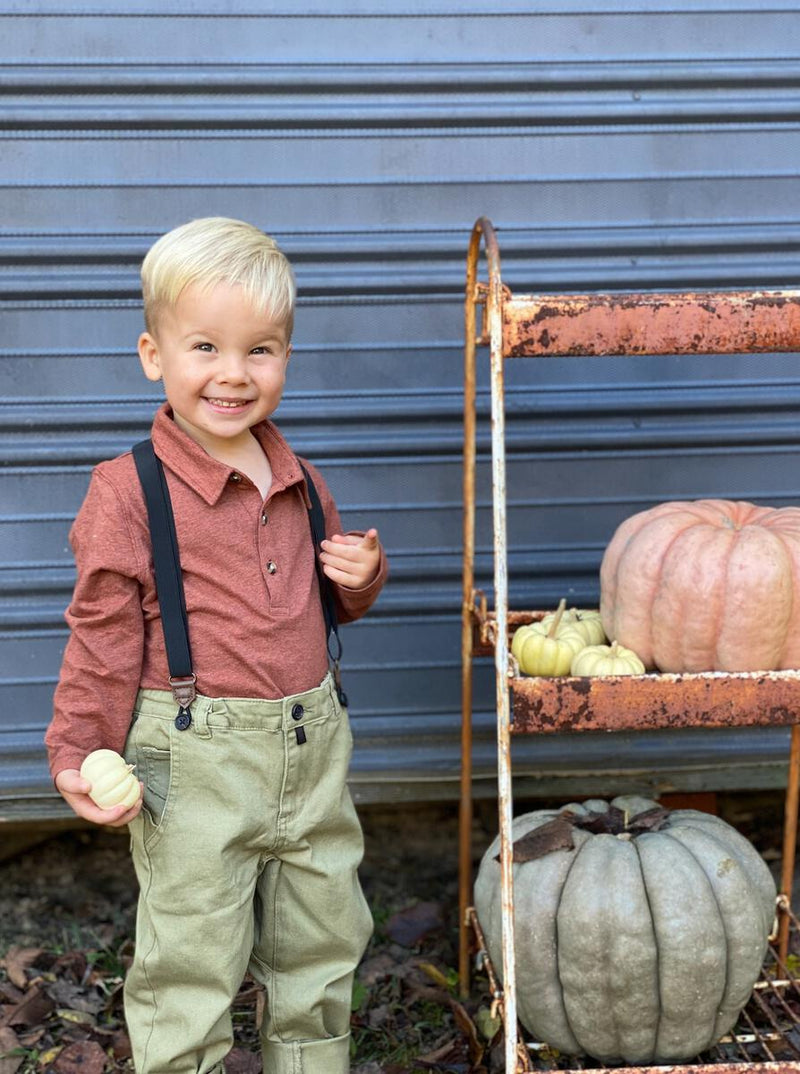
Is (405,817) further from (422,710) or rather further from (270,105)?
(270,105)

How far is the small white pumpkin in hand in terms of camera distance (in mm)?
1997

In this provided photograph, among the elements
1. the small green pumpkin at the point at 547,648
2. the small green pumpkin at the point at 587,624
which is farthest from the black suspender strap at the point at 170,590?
the small green pumpkin at the point at 587,624

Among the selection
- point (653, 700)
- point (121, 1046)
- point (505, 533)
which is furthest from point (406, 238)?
point (121, 1046)

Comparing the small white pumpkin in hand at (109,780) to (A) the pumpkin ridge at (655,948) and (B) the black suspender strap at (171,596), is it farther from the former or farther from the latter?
(A) the pumpkin ridge at (655,948)

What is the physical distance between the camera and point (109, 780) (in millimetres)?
1996

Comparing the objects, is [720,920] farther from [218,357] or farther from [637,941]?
[218,357]

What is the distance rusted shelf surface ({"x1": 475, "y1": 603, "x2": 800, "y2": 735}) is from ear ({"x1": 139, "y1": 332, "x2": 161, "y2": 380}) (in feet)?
3.00

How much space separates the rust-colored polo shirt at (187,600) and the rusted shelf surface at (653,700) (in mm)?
452

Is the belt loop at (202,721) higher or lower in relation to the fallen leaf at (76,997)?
higher

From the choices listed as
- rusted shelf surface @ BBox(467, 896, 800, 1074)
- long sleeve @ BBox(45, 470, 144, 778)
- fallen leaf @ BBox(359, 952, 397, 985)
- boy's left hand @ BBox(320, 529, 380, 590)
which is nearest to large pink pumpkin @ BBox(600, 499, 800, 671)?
boy's left hand @ BBox(320, 529, 380, 590)

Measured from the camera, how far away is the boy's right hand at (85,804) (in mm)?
2010

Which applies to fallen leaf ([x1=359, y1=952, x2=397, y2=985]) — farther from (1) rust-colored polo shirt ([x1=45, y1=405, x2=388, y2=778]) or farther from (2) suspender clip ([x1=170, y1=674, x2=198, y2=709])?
(2) suspender clip ([x1=170, y1=674, x2=198, y2=709])

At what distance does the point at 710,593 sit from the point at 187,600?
3.49 ft

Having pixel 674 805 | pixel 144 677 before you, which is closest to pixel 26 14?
pixel 144 677
